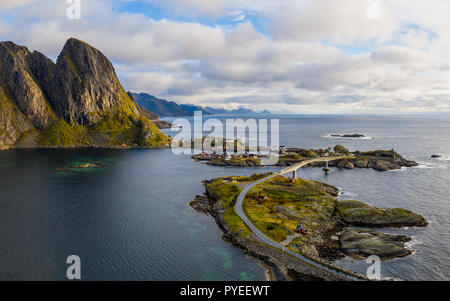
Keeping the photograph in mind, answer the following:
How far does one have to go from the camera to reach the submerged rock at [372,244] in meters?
70.8

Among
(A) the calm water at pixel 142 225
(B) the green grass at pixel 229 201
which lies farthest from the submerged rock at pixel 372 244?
(B) the green grass at pixel 229 201

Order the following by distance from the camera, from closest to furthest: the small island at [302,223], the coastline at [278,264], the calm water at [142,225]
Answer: the coastline at [278,264] → the calm water at [142,225] → the small island at [302,223]

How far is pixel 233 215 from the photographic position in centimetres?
9356

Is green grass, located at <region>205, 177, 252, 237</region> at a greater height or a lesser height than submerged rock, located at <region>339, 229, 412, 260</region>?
greater

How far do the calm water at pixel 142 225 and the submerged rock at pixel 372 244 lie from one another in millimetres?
2754

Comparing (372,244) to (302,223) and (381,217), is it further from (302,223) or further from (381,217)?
(381,217)

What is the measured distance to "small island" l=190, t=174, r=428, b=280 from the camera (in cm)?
6919

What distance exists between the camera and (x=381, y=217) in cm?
9200

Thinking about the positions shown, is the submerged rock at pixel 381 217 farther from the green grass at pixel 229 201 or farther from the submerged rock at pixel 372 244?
the green grass at pixel 229 201

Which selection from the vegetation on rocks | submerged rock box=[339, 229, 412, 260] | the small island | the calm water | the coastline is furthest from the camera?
the vegetation on rocks

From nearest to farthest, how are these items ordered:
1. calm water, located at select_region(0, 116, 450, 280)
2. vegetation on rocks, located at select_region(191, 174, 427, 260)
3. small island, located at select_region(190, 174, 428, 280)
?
calm water, located at select_region(0, 116, 450, 280)
small island, located at select_region(190, 174, 428, 280)
vegetation on rocks, located at select_region(191, 174, 427, 260)

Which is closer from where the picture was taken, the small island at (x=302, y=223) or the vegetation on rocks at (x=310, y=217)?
the small island at (x=302, y=223)

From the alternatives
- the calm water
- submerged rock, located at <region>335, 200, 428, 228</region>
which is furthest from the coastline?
submerged rock, located at <region>335, 200, 428, 228</region>

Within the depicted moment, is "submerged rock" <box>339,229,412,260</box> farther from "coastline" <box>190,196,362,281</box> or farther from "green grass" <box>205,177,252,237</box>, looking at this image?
"green grass" <box>205,177,252,237</box>
